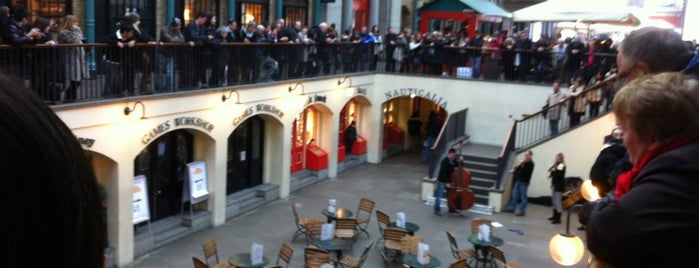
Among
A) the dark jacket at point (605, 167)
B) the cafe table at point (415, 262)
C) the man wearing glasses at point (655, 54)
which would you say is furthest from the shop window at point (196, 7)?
the man wearing glasses at point (655, 54)

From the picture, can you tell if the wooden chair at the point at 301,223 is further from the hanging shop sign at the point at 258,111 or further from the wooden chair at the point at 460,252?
the wooden chair at the point at 460,252


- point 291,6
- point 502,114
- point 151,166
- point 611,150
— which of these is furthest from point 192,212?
point 611,150

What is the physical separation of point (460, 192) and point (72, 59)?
11923 mm

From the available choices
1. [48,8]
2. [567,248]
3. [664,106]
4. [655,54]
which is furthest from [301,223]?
[664,106]

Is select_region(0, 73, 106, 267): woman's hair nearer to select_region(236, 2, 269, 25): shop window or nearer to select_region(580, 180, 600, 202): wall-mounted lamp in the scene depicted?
select_region(580, 180, 600, 202): wall-mounted lamp

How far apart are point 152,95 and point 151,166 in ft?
9.39

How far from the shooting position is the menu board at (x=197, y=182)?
1845 cm

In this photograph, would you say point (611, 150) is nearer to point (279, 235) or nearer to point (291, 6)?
point (279, 235)

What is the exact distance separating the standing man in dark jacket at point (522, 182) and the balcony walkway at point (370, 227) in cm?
39

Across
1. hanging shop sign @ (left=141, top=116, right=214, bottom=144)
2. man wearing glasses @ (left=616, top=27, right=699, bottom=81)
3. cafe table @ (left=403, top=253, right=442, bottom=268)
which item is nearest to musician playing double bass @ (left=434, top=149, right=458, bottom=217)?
cafe table @ (left=403, top=253, right=442, bottom=268)

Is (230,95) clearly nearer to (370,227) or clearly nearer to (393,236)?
(370,227)

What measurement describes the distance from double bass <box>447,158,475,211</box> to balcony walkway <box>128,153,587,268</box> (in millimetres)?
451

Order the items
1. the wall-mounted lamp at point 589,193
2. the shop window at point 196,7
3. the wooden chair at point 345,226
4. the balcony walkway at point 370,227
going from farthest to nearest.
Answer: the shop window at point 196,7, the wooden chair at point 345,226, the balcony walkway at point 370,227, the wall-mounted lamp at point 589,193

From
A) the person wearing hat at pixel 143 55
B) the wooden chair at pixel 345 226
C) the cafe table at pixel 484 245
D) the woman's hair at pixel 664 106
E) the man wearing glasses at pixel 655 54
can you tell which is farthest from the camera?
the wooden chair at pixel 345 226
